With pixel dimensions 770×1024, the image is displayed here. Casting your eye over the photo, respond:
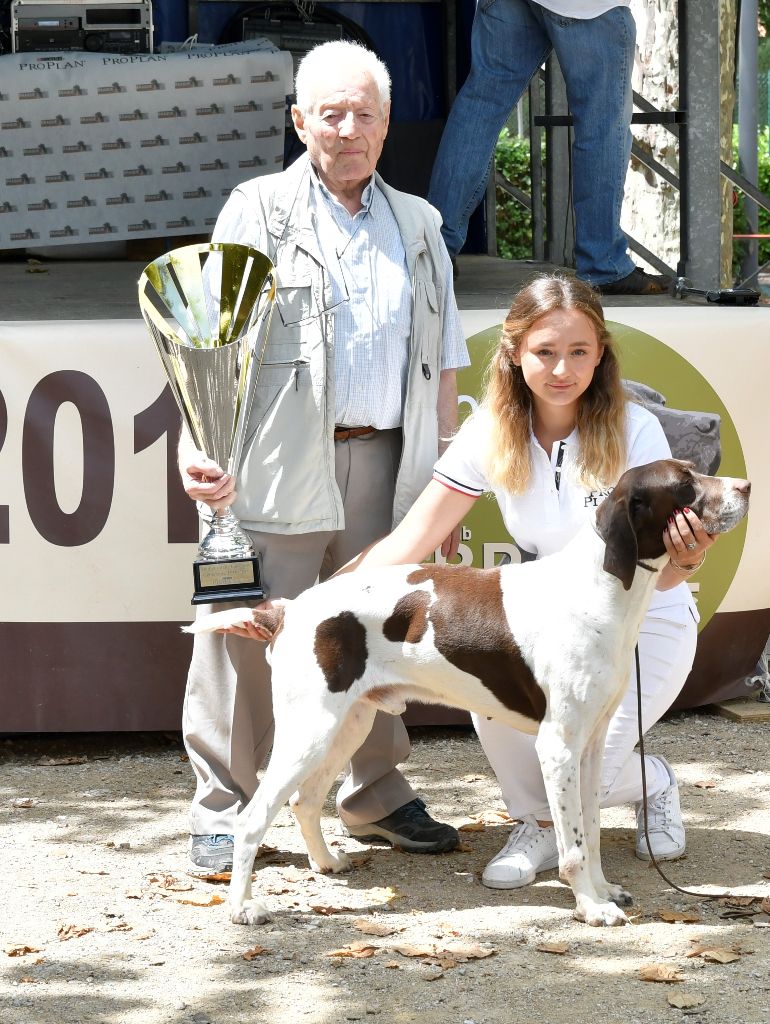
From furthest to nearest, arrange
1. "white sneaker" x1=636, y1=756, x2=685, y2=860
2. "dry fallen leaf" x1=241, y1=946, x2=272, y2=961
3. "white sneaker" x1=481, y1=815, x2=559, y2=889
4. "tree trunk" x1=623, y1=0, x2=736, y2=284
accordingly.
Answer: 1. "tree trunk" x1=623, y1=0, x2=736, y2=284
2. "white sneaker" x1=636, y1=756, x2=685, y2=860
3. "white sneaker" x1=481, y1=815, x2=559, y2=889
4. "dry fallen leaf" x1=241, y1=946, x2=272, y2=961

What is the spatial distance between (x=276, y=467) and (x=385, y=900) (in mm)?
1167

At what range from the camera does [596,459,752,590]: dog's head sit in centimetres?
292

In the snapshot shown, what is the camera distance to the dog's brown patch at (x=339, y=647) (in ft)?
10.3

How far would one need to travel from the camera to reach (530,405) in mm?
3480

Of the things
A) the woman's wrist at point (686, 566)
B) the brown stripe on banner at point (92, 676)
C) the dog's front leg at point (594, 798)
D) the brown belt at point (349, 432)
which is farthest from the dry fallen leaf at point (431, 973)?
the brown stripe on banner at point (92, 676)

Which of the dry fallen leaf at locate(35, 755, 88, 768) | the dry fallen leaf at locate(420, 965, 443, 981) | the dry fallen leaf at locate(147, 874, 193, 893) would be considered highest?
the dry fallen leaf at locate(420, 965, 443, 981)

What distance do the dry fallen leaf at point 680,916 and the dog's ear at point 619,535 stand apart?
853 millimetres

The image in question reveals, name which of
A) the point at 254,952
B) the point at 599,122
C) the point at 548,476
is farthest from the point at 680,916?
the point at 599,122

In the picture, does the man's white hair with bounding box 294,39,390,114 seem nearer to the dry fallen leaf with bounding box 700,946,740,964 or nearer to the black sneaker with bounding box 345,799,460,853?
the black sneaker with bounding box 345,799,460,853

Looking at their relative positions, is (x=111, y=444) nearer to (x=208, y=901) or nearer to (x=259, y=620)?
(x=259, y=620)

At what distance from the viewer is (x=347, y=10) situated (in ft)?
29.4

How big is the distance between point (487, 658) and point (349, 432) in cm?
77

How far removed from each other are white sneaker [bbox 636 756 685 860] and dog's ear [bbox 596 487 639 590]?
97 centimetres

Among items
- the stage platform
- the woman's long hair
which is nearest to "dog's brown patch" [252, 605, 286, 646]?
the woman's long hair
